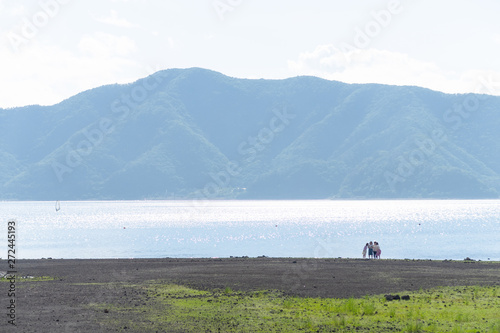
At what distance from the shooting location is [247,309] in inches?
894

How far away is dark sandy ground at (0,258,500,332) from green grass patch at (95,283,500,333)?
130 cm

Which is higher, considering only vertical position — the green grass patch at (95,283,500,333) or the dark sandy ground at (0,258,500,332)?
the dark sandy ground at (0,258,500,332)

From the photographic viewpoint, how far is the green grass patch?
19391 millimetres

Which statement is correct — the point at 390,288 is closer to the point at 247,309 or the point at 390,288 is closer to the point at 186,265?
the point at 247,309

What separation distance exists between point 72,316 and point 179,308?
12.9 feet

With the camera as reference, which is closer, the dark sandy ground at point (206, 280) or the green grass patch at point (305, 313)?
the green grass patch at point (305, 313)

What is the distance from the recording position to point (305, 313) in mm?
21719

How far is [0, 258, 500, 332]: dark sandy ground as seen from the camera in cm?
2208

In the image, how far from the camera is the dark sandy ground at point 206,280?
72.4 feet

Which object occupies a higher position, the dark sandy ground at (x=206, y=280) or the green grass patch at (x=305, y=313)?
the dark sandy ground at (x=206, y=280)

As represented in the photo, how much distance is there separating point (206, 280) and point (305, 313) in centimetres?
1185

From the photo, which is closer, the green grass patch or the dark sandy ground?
the green grass patch

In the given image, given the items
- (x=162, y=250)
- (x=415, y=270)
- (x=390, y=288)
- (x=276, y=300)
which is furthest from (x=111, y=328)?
(x=162, y=250)

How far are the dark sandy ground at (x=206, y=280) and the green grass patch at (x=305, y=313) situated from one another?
1.30 m
